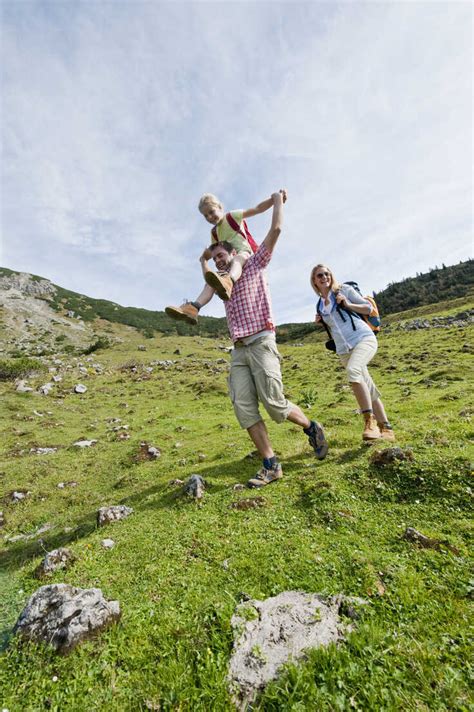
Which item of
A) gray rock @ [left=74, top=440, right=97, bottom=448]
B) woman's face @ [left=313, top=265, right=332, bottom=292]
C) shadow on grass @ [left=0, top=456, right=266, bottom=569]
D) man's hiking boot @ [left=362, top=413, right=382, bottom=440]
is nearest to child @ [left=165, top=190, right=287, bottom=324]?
woman's face @ [left=313, top=265, right=332, bottom=292]

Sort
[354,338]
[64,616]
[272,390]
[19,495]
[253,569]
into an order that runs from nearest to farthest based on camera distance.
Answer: [64,616] → [253,569] → [272,390] → [354,338] → [19,495]

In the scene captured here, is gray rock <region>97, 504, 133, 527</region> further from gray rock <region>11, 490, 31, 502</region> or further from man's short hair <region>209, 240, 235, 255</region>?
man's short hair <region>209, 240, 235, 255</region>

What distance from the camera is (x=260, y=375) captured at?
5.27 metres

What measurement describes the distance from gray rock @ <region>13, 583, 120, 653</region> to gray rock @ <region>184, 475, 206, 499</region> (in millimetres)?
2365

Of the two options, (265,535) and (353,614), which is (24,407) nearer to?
(265,535)

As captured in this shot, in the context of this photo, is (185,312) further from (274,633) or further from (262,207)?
(274,633)

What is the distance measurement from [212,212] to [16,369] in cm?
2250

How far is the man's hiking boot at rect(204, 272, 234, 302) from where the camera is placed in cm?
463

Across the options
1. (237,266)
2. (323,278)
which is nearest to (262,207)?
(237,266)

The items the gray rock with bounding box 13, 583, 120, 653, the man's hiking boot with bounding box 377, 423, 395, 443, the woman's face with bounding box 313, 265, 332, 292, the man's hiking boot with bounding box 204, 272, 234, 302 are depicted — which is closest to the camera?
the gray rock with bounding box 13, 583, 120, 653

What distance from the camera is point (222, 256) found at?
17.3 feet

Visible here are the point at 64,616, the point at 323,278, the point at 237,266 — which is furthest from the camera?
the point at 323,278

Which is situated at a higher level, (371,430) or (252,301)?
(252,301)

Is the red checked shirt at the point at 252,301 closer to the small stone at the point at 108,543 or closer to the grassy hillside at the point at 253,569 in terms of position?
the grassy hillside at the point at 253,569
